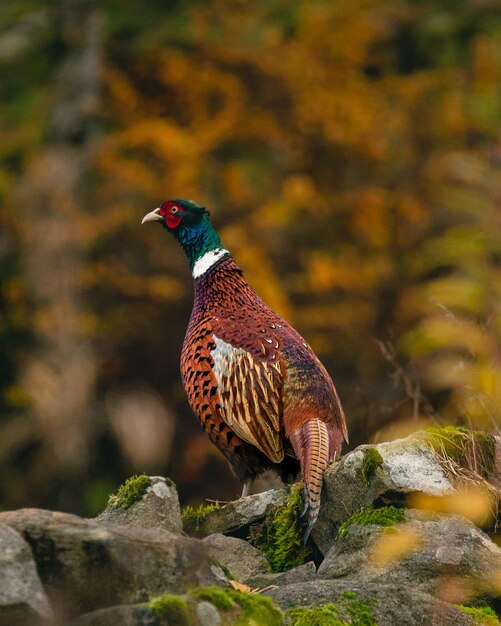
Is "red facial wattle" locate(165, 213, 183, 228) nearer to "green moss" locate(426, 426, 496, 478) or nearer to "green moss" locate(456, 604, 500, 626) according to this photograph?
"green moss" locate(426, 426, 496, 478)

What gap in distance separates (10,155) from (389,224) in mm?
4932

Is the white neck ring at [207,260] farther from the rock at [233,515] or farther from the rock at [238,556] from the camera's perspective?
the rock at [238,556]

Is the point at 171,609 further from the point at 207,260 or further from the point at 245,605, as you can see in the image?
the point at 207,260

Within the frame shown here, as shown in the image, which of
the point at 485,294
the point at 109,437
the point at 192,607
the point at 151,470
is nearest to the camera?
the point at 192,607

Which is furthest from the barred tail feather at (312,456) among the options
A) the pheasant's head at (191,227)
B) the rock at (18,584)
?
the rock at (18,584)

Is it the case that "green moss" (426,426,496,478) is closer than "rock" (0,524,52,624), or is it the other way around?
"rock" (0,524,52,624)

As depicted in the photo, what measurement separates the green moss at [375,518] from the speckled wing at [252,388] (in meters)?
1.04

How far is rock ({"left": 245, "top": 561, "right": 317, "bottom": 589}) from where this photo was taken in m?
5.43

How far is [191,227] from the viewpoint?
7.63m

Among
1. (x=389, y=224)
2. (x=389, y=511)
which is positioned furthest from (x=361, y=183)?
(x=389, y=511)

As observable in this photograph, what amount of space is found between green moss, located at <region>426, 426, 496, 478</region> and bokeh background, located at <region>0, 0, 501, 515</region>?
590 centimetres

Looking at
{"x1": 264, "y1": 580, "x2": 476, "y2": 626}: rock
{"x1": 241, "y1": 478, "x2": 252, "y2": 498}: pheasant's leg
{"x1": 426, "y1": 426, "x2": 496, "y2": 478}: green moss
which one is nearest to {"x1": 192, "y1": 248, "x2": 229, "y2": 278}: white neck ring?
{"x1": 241, "y1": 478, "x2": 252, "y2": 498}: pheasant's leg

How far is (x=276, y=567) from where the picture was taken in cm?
601

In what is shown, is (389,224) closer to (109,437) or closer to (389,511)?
(109,437)
